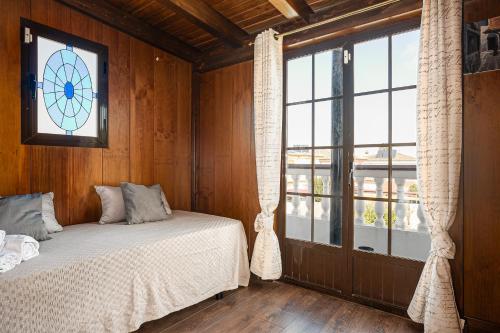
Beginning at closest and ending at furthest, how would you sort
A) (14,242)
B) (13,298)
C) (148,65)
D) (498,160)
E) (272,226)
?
(13,298) → (14,242) → (498,160) → (272,226) → (148,65)

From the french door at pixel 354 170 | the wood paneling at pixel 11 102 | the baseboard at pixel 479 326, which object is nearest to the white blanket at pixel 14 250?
the wood paneling at pixel 11 102

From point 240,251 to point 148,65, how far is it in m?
2.21

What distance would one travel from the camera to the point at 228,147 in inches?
128

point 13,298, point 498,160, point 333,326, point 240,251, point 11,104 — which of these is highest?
point 11,104

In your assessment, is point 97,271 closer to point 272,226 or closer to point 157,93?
point 272,226

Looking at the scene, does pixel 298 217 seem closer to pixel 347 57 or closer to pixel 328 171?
pixel 328 171

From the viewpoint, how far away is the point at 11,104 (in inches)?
82.6

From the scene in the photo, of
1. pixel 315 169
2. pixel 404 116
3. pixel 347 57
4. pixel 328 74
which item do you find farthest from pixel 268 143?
pixel 404 116

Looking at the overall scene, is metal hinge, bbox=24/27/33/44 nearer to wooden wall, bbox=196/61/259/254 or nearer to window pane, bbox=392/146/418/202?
wooden wall, bbox=196/61/259/254

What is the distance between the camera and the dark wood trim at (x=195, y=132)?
3.53 m

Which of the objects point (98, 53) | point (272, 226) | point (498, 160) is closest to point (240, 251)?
point (272, 226)

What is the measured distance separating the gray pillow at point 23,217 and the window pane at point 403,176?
8.72 ft

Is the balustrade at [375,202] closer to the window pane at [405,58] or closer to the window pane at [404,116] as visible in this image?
the window pane at [404,116]

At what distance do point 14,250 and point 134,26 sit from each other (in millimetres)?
2294
